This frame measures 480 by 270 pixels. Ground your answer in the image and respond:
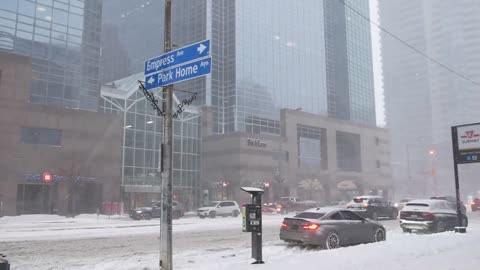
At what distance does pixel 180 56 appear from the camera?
1030 cm

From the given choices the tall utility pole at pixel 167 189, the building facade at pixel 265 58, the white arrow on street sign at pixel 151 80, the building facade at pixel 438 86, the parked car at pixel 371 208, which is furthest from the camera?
the building facade at pixel 438 86

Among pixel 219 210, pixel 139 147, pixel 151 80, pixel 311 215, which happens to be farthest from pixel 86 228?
pixel 139 147

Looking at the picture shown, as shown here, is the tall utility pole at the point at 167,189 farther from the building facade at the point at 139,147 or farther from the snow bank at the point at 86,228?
the building facade at the point at 139,147

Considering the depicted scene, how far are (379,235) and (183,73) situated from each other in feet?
35.2

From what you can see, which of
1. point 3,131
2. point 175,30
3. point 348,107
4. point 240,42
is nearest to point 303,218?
point 3,131

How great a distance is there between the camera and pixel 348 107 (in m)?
100

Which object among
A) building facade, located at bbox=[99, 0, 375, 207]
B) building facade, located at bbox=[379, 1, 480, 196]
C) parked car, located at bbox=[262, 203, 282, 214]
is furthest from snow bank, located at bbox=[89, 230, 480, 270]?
building facade, located at bbox=[379, 1, 480, 196]

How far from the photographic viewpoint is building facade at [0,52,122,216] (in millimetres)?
44219

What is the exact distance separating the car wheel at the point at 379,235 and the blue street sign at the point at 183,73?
1019 cm

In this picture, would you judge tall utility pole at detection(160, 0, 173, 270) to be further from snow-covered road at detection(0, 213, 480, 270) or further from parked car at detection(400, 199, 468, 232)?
parked car at detection(400, 199, 468, 232)

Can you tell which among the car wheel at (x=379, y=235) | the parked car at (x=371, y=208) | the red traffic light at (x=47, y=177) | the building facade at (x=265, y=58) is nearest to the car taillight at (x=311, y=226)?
the car wheel at (x=379, y=235)

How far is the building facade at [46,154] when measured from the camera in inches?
1741

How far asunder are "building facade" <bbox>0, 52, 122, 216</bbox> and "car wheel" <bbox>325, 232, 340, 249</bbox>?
34.2 m

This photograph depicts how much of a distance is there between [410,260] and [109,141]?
148ft
